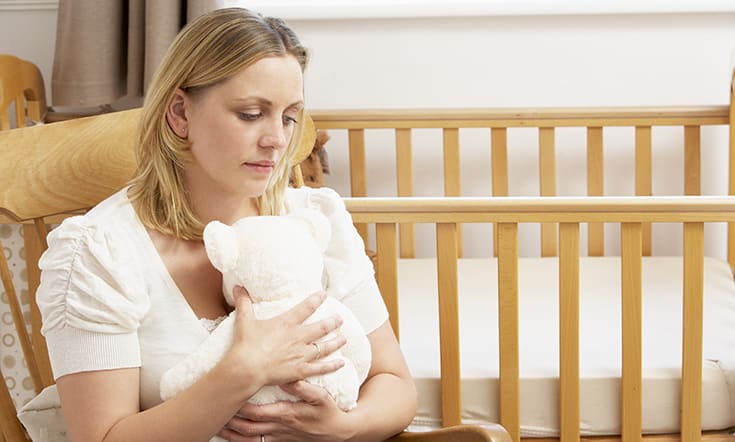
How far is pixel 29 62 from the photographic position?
2311mm

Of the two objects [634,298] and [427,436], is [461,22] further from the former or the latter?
[427,436]

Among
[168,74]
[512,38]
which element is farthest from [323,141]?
[168,74]

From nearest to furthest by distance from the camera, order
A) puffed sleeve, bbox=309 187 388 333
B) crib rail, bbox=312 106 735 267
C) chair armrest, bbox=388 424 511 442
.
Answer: chair armrest, bbox=388 424 511 442, puffed sleeve, bbox=309 187 388 333, crib rail, bbox=312 106 735 267

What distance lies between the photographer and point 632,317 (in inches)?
61.9

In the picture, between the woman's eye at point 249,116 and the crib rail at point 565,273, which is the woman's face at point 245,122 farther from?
the crib rail at point 565,273

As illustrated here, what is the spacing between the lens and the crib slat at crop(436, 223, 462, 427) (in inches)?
62.4

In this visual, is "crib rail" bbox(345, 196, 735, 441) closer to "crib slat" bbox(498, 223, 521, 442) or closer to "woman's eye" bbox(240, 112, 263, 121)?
"crib slat" bbox(498, 223, 521, 442)

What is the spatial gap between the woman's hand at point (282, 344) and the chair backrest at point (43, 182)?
418 millimetres

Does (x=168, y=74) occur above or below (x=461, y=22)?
below

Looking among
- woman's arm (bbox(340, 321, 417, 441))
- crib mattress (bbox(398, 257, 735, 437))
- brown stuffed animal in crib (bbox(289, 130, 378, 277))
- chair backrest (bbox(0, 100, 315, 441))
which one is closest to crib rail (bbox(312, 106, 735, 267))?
brown stuffed animal in crib (bbox(289, 130, 378, 277))

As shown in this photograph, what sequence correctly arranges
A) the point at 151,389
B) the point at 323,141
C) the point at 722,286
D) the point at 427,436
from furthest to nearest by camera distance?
the point at 323,141, the point at 722,286, the point at 427,436, the point at 151,389

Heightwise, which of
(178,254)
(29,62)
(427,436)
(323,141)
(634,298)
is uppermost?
(29,62)

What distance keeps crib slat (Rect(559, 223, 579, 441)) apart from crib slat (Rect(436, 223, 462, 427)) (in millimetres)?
163

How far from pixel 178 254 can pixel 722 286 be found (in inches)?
50.4
